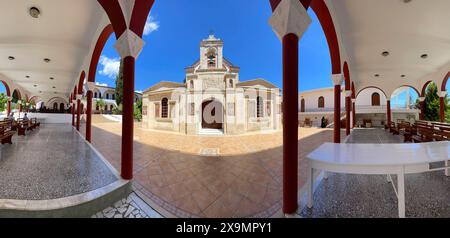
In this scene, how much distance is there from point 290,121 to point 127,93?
303 cm

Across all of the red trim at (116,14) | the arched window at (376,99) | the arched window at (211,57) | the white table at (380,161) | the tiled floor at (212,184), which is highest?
the arched window at (211,57)

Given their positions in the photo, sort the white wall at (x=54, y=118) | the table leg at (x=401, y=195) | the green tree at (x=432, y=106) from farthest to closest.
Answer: the white wall at (x=54, y=118) < the green tree at (x=432, y=106) < the table leg at (x=401, y=195)

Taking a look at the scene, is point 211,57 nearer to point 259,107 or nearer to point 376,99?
point 259,107

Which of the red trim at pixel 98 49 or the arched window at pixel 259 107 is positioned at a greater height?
the red trim at pixel 98 49

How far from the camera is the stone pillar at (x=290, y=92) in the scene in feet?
7.83

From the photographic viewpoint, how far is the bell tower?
593 inches

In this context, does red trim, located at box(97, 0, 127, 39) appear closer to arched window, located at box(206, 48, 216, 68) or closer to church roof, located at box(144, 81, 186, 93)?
arched window, located at box(206, 48, 216, 68)

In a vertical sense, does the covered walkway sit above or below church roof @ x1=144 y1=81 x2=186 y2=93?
below

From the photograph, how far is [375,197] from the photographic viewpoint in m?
2.79

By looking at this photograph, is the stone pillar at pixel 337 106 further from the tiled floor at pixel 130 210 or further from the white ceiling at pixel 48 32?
the white ceiling at pixel 48 32

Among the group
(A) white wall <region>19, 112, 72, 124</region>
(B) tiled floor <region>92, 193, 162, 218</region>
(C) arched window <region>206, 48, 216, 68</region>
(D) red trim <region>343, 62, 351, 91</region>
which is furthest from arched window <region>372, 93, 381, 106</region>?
(A) white wall <region>19, 112, 72, 124</region>

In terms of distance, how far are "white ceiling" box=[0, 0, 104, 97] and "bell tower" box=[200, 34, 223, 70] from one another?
851 cm

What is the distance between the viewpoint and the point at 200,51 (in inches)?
599

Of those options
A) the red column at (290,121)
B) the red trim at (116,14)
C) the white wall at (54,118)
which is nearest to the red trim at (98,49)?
the red trim at (116,14)
